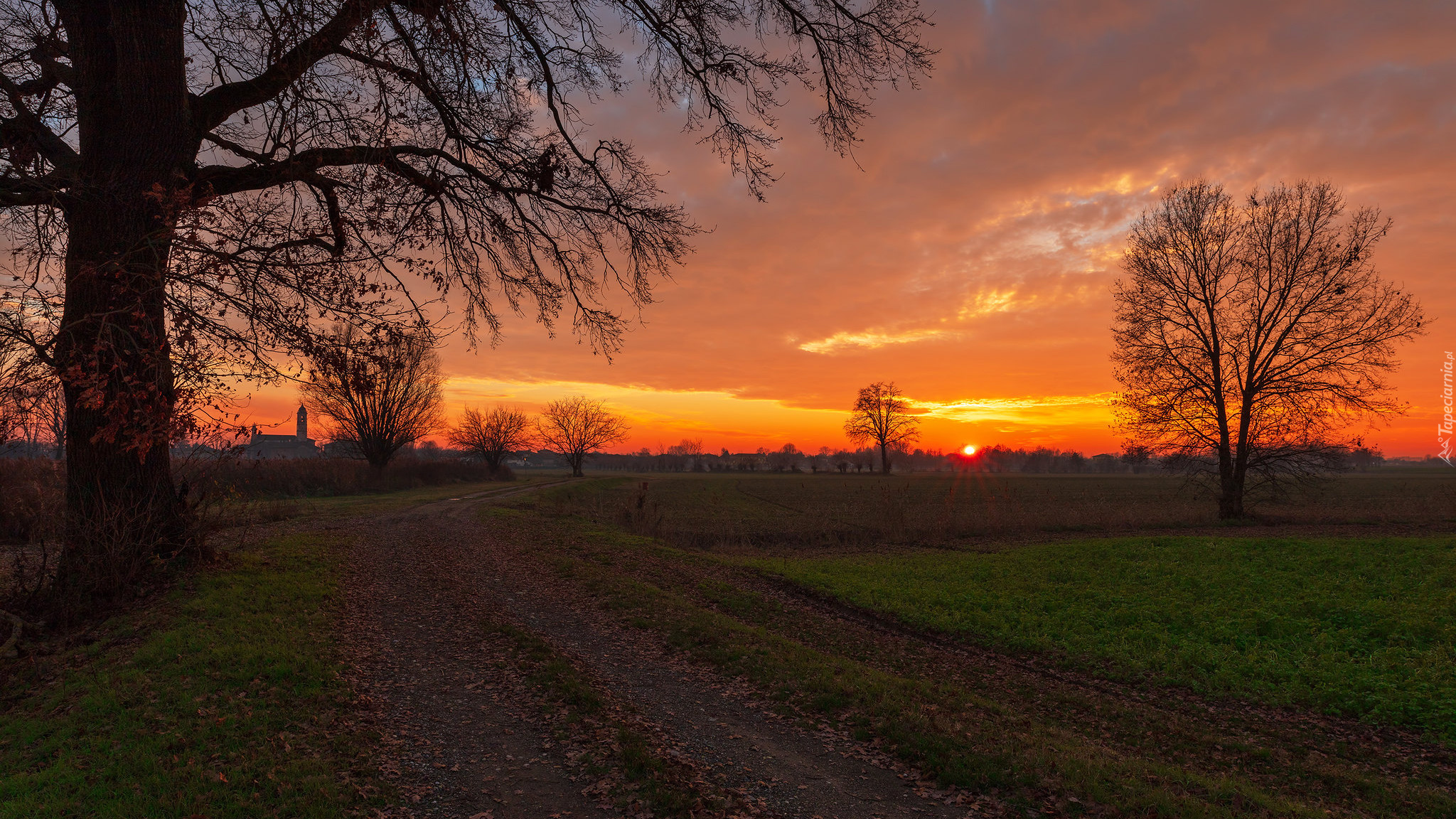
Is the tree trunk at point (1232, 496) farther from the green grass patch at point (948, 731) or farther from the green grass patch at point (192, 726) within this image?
the green grass patch at point (192, 726)

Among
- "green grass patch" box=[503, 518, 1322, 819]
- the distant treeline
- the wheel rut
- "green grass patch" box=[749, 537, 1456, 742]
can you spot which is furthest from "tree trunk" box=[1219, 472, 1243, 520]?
the distant treeline

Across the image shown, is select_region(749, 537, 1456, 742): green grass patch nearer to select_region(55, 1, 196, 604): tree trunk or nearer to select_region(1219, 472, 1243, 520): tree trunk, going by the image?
select_region(1219, 472, 1243, 520): tree trunk

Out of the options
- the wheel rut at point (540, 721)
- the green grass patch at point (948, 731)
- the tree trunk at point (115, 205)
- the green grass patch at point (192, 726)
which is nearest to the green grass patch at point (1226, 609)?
the green grass patch at point (948, 731)

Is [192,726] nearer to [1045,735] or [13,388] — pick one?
[13,388]

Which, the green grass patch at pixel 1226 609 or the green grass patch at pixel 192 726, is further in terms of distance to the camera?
the green grass patch at pixel 1226 609

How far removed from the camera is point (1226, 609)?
11250 millimetres

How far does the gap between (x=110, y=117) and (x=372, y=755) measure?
Result: 8.91 m

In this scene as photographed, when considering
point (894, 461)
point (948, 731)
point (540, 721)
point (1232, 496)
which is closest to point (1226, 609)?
point (948, 731)

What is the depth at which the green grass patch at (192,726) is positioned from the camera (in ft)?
15.0

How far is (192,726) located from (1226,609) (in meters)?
15.1

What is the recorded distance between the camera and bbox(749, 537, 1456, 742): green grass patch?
8.23 metres

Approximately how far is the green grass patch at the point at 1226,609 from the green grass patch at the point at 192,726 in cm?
922

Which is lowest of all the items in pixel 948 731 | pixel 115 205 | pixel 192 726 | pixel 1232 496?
pixel 948 731

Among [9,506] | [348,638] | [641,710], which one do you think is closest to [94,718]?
[348,638]
